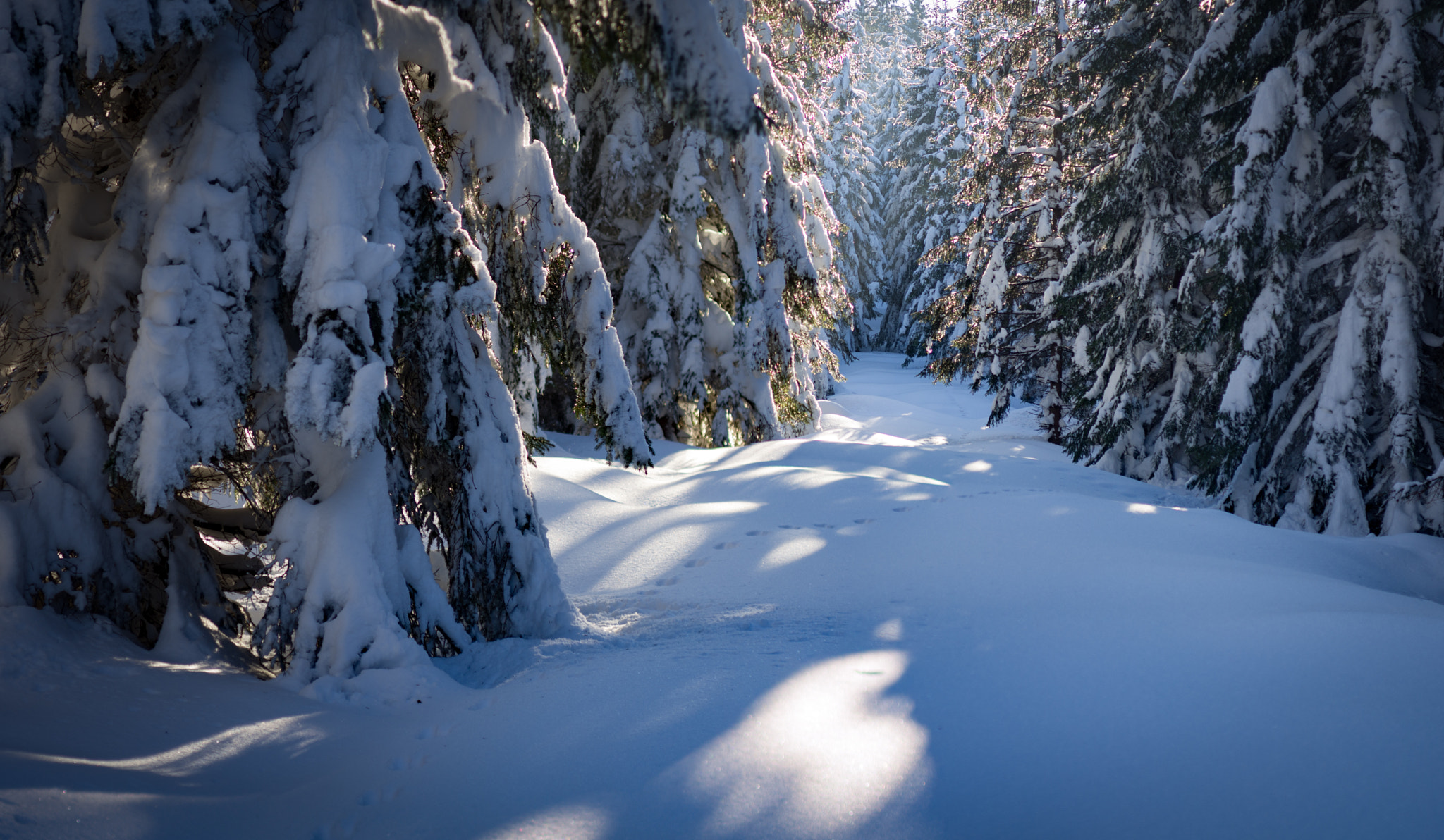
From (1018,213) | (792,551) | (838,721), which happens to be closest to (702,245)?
(792,551)

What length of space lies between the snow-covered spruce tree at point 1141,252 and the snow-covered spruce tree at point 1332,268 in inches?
64.4

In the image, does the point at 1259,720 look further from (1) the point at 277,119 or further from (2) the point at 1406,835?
(1) the point at 277,119

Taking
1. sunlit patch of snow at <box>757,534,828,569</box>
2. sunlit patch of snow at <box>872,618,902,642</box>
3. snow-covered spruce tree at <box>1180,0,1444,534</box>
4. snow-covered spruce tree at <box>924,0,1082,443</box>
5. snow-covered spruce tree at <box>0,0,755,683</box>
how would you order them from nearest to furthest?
1. snow-covered spruce tree at <box>0,0,755,683</box>
2. sunlit patch of snow at <box>872,618,902,642</box>
3. sunlit patch of snow at <box>757,534,828,569</box>
4. snow-covered spruce tree at <box>1180,0,1444,534</box>
5. snow-covered spruce tree at <box>924,0,1082,443</box>

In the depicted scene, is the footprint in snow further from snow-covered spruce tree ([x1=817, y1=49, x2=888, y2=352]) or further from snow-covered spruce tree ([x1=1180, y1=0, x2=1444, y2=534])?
snow-covered spruce tree ([x1=817, y1=49, x2=888, y2=352])

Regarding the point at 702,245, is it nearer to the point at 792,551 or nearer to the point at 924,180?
the point at 792,551

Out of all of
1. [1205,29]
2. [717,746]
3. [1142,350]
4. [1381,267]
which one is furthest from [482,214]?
[1205,29]

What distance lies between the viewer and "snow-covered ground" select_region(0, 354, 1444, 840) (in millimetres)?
1918

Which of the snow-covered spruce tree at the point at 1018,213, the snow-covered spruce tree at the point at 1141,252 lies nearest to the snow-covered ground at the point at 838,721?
the snow-covered spruce tree at the point at 1141,252

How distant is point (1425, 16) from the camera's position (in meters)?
5.74

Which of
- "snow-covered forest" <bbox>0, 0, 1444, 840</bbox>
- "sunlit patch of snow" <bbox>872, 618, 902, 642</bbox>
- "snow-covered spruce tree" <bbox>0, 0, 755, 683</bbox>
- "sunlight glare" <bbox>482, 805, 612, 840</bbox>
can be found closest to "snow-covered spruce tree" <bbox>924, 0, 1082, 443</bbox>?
"snow-covered forest" <bbox>0, 0, 1444, 840</bbox>

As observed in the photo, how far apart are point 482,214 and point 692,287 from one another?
5757 millimetres

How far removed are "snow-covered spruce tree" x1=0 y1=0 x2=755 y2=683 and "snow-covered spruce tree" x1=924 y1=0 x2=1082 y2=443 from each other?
1139 centimetres

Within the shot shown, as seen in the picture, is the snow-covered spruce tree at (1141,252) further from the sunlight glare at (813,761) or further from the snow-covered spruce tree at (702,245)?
the sunlight glare at (813,761)

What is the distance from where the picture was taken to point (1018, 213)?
14.2 metres
